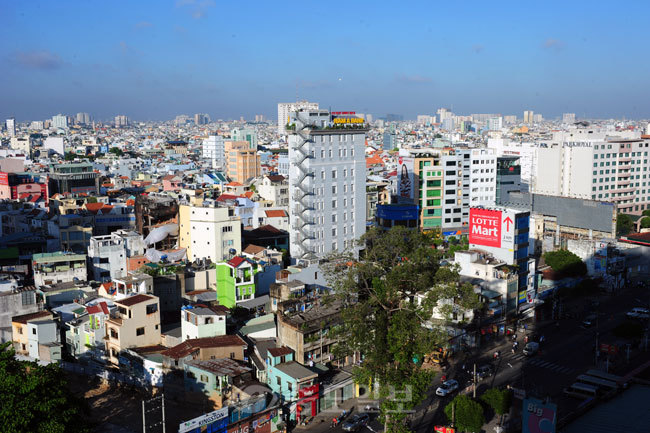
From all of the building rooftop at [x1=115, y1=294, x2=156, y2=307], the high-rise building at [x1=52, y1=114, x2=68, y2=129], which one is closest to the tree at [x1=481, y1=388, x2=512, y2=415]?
the building rooftop at [x1=115, y1=294, x2=156, y2=307]

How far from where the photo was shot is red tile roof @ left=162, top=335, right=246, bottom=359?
20.0 metres

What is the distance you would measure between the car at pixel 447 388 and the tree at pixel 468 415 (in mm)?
2688

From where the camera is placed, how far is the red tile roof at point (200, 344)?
2000 centimetres

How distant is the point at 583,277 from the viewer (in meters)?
31.5

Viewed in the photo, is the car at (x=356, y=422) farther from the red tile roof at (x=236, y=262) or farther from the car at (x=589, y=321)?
the car at (x=589, y=321)

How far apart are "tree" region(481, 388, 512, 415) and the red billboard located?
11030 mm

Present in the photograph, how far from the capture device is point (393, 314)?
18.2 meters

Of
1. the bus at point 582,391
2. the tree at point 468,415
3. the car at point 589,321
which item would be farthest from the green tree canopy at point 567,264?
the tree at point 468,415

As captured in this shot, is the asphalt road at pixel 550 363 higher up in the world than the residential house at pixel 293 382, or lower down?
lower down

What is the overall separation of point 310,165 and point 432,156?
14.7m

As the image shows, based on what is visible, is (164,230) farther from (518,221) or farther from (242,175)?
(242,175)

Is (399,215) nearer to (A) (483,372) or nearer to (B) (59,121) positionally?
(A) (483,372)

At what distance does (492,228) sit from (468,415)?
1291cm

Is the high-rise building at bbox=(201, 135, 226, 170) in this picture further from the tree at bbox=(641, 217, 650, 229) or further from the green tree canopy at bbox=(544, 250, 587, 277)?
the green tree canopy at bbox=(544, 250, 587, 277)
